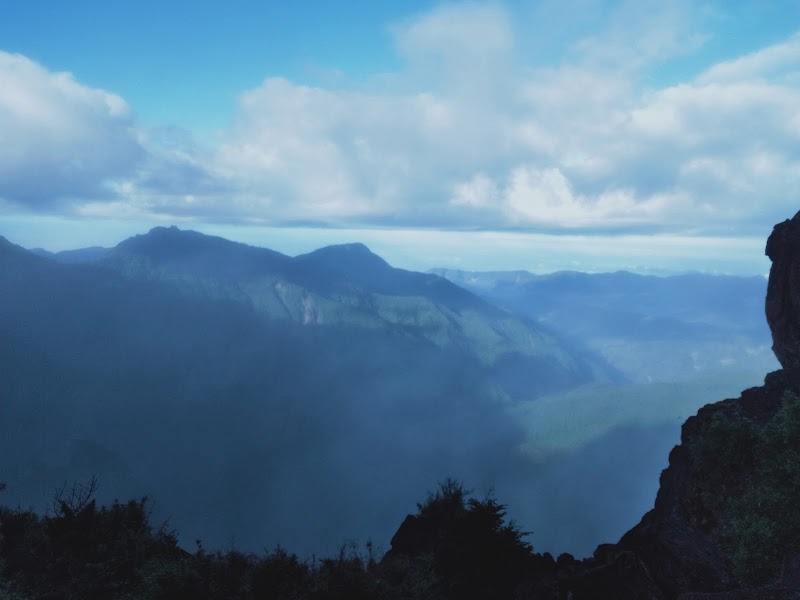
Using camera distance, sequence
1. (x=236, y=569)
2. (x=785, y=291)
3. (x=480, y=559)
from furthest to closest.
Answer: (x=785, y=291), (x=480, y=559), (x=236, y=569)

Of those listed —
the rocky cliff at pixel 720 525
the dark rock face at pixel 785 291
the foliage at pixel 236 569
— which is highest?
the dark rock face at pixel 785 291

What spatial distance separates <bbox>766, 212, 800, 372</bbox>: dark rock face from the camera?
128 ft

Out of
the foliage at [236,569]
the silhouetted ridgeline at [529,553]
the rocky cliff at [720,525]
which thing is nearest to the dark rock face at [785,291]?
the silhouetted ridgeline at [529,553]

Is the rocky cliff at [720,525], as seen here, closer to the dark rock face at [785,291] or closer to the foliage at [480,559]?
the foliage at [480,559]

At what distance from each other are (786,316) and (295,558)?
3929cm

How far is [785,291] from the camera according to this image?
40.5 metres

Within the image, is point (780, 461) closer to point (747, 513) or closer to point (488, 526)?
point (747, 513)

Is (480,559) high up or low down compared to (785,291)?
down

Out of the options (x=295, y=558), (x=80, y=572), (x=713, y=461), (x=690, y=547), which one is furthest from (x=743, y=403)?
(x=80, y=572)

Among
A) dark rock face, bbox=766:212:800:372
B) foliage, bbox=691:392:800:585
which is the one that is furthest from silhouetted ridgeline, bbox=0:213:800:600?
dark rock face, bbox=766:212:800:372

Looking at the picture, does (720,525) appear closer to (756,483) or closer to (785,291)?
(756,483)

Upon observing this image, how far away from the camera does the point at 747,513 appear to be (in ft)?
71.0

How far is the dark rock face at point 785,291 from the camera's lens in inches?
1537

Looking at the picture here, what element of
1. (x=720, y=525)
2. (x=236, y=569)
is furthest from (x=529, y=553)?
(x=236, y=569)
